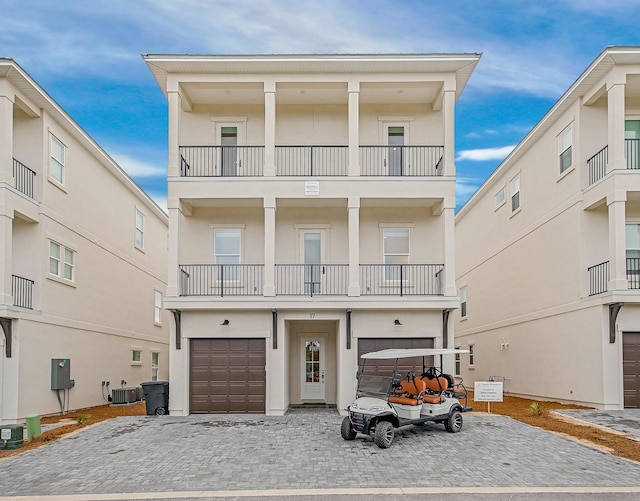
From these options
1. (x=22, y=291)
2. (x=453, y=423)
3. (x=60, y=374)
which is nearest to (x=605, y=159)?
(x=453, y=423)

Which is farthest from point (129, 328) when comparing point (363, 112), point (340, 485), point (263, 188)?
point (340, 485)

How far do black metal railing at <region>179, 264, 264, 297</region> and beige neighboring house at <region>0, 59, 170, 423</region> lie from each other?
4.30 metres

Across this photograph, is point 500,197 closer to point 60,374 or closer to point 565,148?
point 565,148

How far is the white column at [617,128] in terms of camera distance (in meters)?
17.1

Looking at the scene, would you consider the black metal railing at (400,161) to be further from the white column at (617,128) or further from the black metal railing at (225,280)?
the white column at (617,128)

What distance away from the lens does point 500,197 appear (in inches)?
1054

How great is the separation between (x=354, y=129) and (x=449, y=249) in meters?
4.60

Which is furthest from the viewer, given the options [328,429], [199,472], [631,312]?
[631,312]

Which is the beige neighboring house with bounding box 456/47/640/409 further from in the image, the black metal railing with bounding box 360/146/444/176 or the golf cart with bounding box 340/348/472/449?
the golf cart with bounding box 340/348/472/449

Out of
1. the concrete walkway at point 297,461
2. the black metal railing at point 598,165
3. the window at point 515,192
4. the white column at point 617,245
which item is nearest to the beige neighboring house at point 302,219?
the concrete walkway at point 297,461

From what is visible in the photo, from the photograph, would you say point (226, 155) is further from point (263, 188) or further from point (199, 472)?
point (199, 472)

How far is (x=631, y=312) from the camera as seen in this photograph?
17.1m

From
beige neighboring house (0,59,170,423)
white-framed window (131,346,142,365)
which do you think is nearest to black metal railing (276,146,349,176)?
beige neighboring house (0,59,170,423)

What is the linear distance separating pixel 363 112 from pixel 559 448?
11982mm
